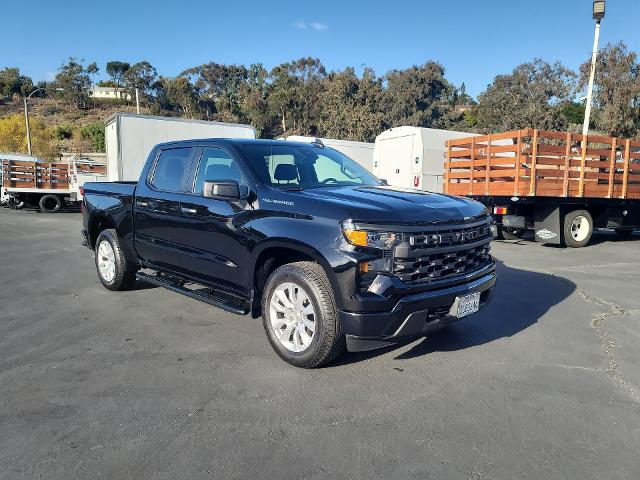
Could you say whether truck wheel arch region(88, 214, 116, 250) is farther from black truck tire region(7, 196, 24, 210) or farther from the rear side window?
black truck tire region(7, 196, 24, 210)

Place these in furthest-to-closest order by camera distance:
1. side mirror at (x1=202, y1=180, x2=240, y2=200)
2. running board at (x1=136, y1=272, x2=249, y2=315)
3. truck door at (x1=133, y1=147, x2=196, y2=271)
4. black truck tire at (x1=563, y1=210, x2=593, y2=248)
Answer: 1. black truck tire at (x1=563, y1=210, x2=593, y2=248)
2. truck door at (x1=133, y1=147, x2=196, y2=271)
3. running board at (x1=136, y1=272, x2=249, y2=315)
4. side mirror at (x1=202, y1=180, x2=240, y2=200)

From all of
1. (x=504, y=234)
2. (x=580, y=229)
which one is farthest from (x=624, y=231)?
(x=504, y=234)

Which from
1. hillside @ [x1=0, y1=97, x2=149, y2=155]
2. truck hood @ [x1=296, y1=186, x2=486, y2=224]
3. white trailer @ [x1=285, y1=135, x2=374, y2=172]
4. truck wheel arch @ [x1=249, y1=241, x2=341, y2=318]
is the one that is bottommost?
truck wheel arch @ [x1=249, y1=241, x2=341, y2=318]

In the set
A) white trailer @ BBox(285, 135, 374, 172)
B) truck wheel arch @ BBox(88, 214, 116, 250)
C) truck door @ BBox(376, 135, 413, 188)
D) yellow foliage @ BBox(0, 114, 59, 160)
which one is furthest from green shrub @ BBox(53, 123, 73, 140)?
truck wheel arch @ BBox(88, 214, 116, 250)

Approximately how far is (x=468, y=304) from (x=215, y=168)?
2.61 metres

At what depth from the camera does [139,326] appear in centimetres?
492

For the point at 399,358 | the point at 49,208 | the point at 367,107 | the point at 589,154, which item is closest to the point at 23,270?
the point at 399,358

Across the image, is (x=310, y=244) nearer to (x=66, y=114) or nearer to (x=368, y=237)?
(x=368, y=237)

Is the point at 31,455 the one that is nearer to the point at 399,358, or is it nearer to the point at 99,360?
the point at 99,360

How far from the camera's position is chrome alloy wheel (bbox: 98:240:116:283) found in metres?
6.14

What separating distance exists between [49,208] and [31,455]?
838 inches

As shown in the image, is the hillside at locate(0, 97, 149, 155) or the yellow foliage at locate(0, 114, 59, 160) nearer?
the yellow foliage at locate(0, 114, 59, 160)

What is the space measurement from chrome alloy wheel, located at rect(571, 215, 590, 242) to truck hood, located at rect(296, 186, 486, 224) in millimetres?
7826

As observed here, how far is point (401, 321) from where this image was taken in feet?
11.3
